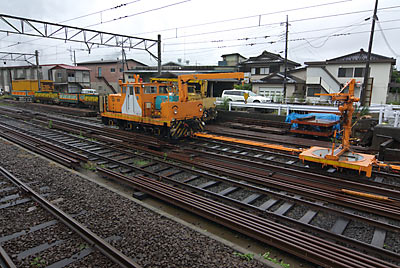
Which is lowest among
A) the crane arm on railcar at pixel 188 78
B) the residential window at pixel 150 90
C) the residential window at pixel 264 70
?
the residential window at pixel 150 90

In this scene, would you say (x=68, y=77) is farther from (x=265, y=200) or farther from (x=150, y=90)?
(x=265, y=200)

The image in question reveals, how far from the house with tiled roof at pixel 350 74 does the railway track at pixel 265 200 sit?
2210 centimetres

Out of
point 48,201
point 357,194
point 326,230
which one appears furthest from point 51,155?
point 357,194

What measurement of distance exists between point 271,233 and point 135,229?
2.33m

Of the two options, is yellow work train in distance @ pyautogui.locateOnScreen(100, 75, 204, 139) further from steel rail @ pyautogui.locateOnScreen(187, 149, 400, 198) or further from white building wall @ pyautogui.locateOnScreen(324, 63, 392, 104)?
white building wall @ pyautogui.locateOnScreen(324, 63, 392, 104)

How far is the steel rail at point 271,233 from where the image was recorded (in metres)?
3.52

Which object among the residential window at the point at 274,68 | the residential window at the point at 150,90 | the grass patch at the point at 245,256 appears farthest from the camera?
the residential window at the point at 274,68

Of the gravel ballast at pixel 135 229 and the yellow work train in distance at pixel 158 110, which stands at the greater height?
the yellow work train in distance at pixel 158 110

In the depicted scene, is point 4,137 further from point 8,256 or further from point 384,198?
point 384,198

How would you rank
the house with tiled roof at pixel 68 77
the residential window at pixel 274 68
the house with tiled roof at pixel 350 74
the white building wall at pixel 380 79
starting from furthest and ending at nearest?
the house with tiled roof at pixel 68 77 → the residential window at pixel 274 68 → the house with tiled roof at pixel 350 74 → the white building wall at pixel 380 79

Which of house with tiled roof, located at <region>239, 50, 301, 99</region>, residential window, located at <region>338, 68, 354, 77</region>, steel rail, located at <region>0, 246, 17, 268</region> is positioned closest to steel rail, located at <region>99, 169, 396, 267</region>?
steel rail, located at <region>0, 246, 17, 268</region>

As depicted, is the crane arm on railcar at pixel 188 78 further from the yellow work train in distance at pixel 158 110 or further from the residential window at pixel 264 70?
the residential window at pixel 264 70

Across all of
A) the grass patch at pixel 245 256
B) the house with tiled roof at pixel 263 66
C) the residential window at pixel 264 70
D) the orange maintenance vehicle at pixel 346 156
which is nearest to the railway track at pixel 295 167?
the orange maintenance vehicle at pixel 346 156

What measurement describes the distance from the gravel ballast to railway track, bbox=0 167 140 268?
7.3 inches
